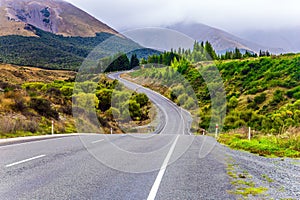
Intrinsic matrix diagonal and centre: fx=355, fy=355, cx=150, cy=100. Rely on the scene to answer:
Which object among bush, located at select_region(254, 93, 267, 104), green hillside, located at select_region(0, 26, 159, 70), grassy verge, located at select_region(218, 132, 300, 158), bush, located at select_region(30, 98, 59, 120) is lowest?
grassy verge, located at select_region(218, 132, 300, 158)

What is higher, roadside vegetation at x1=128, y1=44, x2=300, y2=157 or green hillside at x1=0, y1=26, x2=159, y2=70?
green hillside at x1=0, y1=26, x2=159, y2=70

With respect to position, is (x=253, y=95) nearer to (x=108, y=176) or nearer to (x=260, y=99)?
(x=260, y=99)

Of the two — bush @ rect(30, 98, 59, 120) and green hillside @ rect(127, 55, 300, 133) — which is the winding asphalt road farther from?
green hillside @ rect(127, 55, 300, 133)

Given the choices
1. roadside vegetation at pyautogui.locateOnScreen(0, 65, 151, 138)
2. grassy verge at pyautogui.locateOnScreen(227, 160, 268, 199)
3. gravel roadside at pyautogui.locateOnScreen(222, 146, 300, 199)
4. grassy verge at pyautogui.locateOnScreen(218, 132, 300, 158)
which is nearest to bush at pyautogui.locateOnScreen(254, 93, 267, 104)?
roadside vegetation at pyautogui.locateOnScreen(0, 65, 151, 138)

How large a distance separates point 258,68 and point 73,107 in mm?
50929

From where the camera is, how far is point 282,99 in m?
53.5

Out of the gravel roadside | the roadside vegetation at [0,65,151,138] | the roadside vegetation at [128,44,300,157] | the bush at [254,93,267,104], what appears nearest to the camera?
the gravel roadside

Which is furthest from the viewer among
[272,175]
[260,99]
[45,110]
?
[260,99]

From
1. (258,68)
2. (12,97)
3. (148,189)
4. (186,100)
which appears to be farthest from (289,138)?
(258,68)

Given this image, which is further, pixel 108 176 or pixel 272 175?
pixel 272 175

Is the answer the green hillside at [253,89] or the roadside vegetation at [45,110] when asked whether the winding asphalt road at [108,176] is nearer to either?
the roadside vegetation at [45,110]

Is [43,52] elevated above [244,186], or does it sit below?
above

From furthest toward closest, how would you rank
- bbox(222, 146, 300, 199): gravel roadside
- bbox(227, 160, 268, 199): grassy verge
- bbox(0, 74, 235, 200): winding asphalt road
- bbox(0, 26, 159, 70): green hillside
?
bbox(0, 26, 159, 70): green hillside < bbox(222, 146, 300, 199): gravel roadside < bbox(227, 160, 268, 199): grassy verge < bbox(0, 74, 235, 200): winding asphalt road

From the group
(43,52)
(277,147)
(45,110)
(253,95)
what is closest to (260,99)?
(253,95)
